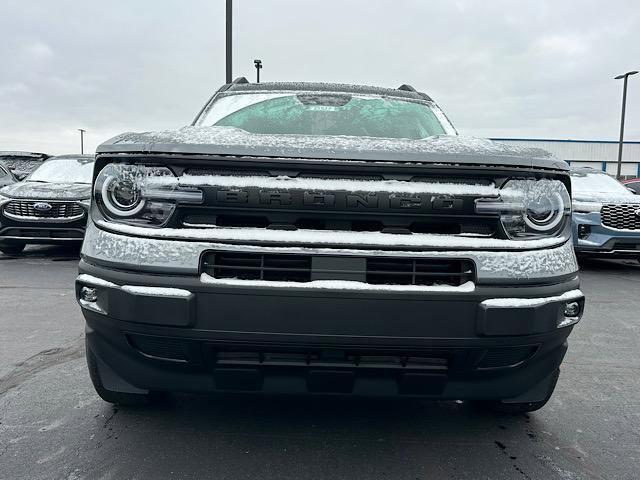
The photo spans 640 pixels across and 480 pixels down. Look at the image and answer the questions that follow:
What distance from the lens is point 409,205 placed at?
1.92 metres

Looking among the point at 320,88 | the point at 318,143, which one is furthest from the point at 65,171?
the point at 318,143

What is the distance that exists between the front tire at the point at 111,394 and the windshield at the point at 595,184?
25.4 feet

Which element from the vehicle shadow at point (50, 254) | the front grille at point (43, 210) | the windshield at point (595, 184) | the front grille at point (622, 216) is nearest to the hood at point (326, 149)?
the front grille at point (43, 210)

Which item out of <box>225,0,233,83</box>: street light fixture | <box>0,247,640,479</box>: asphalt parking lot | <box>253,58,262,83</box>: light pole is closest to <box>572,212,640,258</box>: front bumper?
<box>0,247,640,479</box>: asphalt parking lot

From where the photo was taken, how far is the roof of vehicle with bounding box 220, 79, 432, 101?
3.80m

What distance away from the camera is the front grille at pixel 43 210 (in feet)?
25.2

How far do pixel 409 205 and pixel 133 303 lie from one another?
3.42 ft

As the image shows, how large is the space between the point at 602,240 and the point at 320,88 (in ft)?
19.1

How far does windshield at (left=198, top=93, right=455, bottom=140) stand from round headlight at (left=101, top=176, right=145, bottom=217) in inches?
50.1

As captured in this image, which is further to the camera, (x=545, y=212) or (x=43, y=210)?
(x=43, y=210)

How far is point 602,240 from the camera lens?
7.75 meters

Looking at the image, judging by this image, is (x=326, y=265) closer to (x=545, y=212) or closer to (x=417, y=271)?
(x=417, y=271)

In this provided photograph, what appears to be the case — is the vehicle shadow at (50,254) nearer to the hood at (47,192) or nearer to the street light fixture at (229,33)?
the hood at (47,192)

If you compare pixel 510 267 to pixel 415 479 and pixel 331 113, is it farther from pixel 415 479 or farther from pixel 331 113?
pixel 331 113
